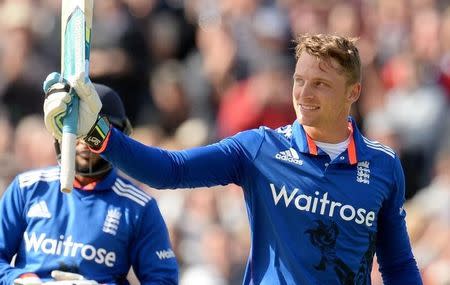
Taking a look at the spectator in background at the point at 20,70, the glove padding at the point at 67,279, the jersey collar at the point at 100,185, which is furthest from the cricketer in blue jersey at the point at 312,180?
the spectator in background at the point at 20,70

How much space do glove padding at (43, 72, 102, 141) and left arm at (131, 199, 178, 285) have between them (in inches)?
56.0

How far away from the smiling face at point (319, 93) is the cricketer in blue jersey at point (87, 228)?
3.92 ft

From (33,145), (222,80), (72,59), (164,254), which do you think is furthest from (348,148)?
(222,80)

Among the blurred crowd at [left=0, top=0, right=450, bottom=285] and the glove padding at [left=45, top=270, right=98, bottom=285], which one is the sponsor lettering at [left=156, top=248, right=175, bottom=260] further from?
the blurred crowd at [left=0, top=0, right=450, bottom=285]

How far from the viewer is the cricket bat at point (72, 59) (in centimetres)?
544

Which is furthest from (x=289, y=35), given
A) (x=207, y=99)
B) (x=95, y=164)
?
(x=95, y=164)

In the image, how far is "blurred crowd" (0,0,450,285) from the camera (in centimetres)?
1146

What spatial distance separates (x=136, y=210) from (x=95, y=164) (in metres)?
0.35

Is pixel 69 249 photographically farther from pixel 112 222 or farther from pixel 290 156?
pixel 290 156

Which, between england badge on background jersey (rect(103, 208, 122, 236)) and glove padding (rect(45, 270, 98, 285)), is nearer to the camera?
glove padding (rect(45, 270, 98, 285))

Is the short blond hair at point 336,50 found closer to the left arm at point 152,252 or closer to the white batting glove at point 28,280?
the left arm at point 152,252

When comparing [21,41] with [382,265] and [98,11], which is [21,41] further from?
[382,265]

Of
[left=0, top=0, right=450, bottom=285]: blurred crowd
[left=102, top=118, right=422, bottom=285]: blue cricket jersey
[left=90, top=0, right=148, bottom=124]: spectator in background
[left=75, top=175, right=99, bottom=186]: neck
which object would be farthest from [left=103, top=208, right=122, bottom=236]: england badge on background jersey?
[left=90, top=0, right=148, bottom=124]: spectator in background

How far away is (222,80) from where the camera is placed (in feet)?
43.0
